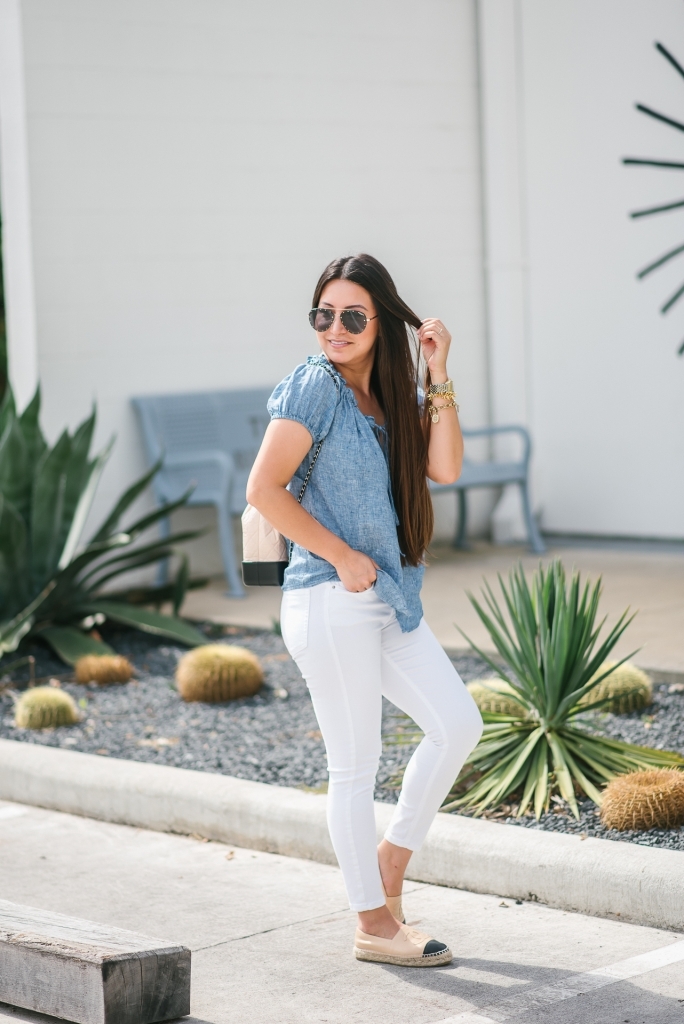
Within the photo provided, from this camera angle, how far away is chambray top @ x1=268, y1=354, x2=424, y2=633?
3436 millimetres

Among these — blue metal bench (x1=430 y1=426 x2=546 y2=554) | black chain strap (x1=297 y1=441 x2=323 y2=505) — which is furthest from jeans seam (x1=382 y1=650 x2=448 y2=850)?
blue metal bench (x1=430 y1=426 x2=546 y2=554)

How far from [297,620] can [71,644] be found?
156 inches

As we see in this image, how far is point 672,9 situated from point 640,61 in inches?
15.2

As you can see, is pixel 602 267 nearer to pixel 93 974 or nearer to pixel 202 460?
pixel 202 460

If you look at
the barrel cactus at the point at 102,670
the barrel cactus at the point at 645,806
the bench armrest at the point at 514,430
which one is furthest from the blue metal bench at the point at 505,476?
the barrel cactus at the point at 645,806

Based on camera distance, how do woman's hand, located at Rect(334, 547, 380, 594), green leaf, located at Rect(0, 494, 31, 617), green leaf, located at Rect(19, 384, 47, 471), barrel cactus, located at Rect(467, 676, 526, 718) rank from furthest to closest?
1. green leaf, located at Rect(19, 384, 47, 471)
2. green leaf, located at Rect(0, 494, 31, 617)
3. barrel cactus, located at Rect(467, 676, 526, 718)
4. woman's hand, located at Rect(334, 547, 380, 594)

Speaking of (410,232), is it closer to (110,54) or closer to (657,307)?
(657,307)

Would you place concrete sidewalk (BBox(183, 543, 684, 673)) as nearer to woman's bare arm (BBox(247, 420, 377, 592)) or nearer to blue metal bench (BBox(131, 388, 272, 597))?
blue metal bench (BBox(131, 388, 272, 597))

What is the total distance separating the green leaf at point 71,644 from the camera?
7.09 metres

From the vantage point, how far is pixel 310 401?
11.2 feet

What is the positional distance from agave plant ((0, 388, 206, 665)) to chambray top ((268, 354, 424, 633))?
379 centimetres

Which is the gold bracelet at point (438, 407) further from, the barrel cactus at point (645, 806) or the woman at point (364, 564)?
the barrel cactus at point (645, 806)

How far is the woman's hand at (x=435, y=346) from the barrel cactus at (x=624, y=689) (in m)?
2.14

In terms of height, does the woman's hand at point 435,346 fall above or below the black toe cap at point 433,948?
above
